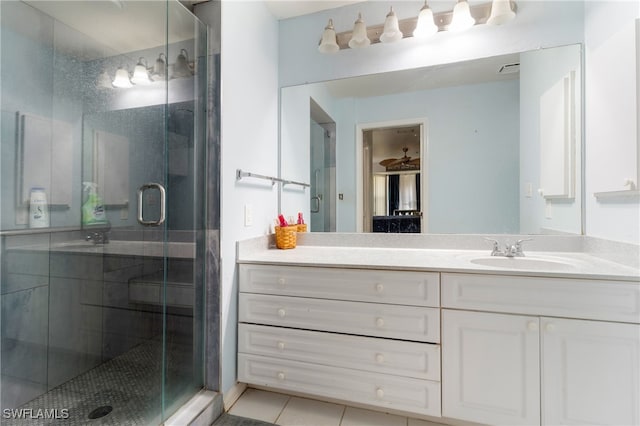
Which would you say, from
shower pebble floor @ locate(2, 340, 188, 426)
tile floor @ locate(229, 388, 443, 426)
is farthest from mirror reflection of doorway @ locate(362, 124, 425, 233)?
shower pebble floor @ locate(2, 340, 188, 426)

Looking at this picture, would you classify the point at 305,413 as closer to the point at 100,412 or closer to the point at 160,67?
the point at 100,412

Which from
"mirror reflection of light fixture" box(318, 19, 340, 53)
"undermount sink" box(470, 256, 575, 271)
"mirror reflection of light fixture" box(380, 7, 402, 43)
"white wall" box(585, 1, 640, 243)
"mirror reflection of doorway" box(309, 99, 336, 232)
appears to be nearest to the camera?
"white wall" box(585, 1, 640, 243)

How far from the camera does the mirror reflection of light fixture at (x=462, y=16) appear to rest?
5.01 ft

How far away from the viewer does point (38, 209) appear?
124 cm

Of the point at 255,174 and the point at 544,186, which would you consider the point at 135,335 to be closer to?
the point at 255,174

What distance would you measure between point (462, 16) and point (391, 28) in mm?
376

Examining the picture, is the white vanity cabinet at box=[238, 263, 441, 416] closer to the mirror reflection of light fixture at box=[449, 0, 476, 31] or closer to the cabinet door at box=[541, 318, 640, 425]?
the cabinet door at box=[541, 318, 640, 425]

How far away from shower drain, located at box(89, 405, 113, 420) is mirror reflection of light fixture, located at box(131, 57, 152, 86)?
1.46 m

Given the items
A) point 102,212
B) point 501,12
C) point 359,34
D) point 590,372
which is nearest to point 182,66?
point 102,212

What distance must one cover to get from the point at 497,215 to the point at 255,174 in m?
1.46

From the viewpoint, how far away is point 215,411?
4.37 ft

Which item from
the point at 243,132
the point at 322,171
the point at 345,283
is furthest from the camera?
the point at 322,171

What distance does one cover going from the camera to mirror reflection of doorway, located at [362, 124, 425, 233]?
5.93 feet

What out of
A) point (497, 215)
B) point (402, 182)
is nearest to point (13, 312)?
point (402, 182)
